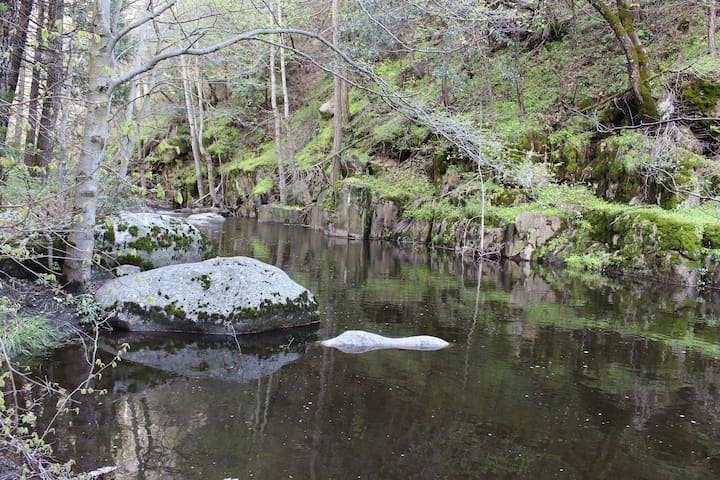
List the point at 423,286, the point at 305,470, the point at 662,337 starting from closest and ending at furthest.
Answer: the point at 305,470, the point at 662,337, the point at 423,286

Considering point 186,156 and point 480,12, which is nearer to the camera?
point 480,12

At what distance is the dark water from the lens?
417cm

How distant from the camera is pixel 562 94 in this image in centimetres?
2033

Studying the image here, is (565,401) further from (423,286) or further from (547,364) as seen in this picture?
(423,286)

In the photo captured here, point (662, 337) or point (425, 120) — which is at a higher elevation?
point (425, 120)

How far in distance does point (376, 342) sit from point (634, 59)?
13.8 m

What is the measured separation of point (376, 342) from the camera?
7148 mm

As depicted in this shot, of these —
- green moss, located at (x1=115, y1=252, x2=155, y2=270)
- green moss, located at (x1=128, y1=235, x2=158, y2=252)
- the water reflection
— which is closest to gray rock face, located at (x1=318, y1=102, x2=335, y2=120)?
green moss, located at (x1=128, y1=235, x2=158, y2=252)

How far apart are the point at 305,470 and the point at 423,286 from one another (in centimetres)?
767

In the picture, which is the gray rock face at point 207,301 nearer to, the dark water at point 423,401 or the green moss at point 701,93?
the dark water at point 423,401

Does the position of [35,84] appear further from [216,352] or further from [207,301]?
[216,352]

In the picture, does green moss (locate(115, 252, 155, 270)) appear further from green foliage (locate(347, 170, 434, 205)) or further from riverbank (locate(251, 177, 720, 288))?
green foliage (locate(347, 170, 434, 205))

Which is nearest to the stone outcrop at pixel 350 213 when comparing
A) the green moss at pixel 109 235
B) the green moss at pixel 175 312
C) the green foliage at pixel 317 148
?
the green foliage at pixel 317 148

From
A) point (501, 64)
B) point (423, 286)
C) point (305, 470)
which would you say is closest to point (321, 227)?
point (501, 64)
